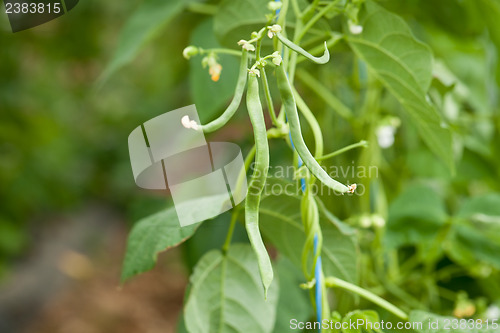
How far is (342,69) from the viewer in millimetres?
824

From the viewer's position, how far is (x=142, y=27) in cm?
69

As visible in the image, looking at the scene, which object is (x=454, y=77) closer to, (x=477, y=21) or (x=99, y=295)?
(x=477, y=21)

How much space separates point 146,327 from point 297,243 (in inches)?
84.1

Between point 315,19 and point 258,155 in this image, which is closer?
point 258,155

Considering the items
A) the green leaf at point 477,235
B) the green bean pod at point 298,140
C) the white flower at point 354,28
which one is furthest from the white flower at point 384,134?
the green bean pod at point 298,140

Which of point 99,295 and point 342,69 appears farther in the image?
point 99,295

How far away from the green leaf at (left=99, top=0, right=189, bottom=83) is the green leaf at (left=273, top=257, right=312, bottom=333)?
1.08ft

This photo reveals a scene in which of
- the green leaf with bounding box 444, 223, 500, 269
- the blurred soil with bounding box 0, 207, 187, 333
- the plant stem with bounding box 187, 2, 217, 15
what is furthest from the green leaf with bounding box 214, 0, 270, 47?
the blurred soil with bounding box 0, 207, 187, 333

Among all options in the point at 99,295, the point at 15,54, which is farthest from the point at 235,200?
the point at 99,295

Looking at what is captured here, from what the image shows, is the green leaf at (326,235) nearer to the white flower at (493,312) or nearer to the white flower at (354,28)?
the white flower at (354,28)

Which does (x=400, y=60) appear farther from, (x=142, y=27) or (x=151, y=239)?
(x=142, y=27)

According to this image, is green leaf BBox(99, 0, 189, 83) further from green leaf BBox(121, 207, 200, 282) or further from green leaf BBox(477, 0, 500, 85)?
green leaf BBox(477, 0, 500, 85)

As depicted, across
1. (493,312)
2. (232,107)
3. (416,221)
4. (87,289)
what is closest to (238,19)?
(232,107)

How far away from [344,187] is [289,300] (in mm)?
355
